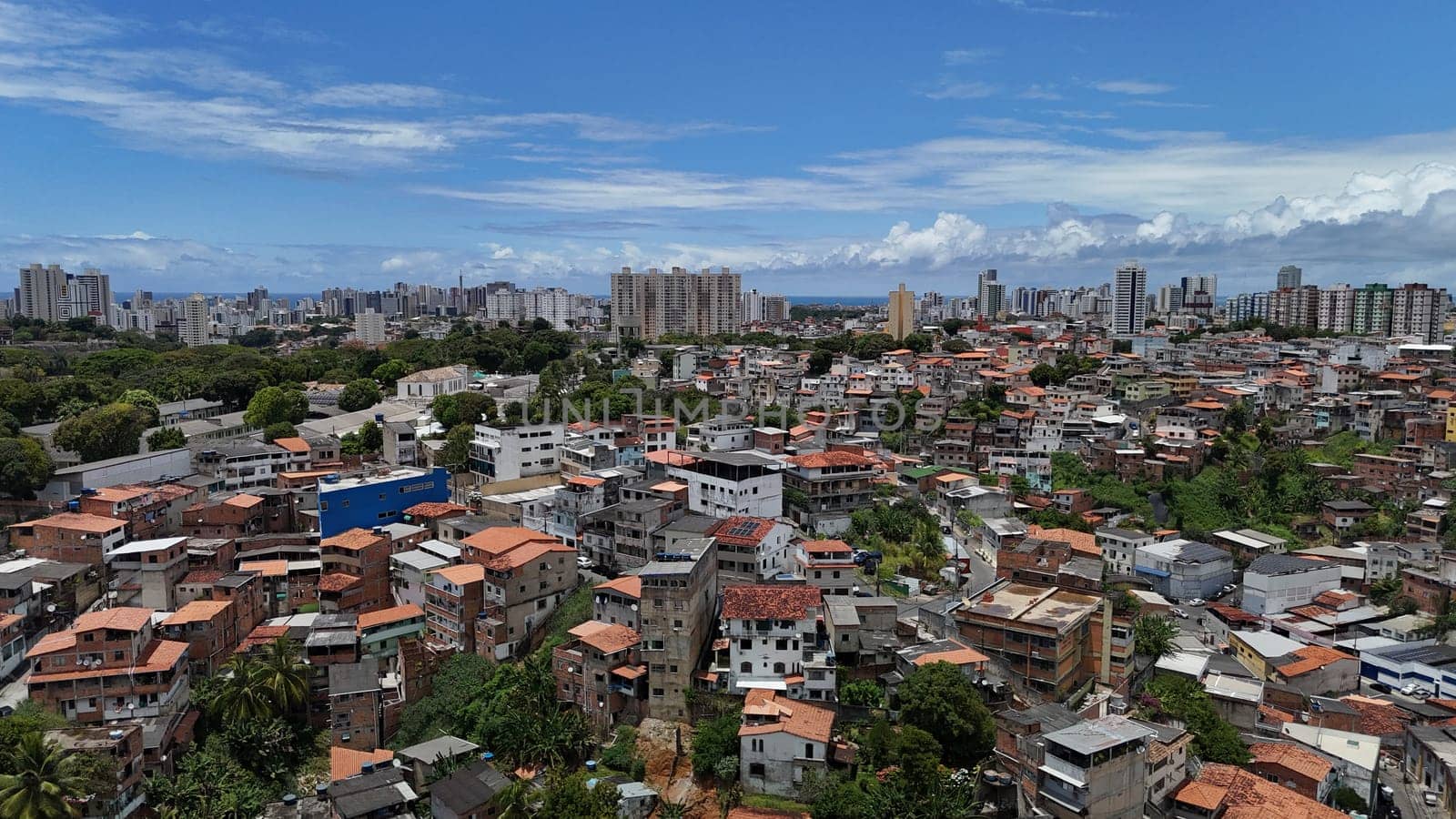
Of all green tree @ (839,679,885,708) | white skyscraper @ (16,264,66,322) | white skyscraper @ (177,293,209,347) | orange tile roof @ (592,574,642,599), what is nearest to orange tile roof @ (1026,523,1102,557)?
green tree @ (839,679,885,708)

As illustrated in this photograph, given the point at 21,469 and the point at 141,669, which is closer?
the point at 141,669

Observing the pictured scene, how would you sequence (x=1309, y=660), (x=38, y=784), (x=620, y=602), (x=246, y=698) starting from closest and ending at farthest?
(x=38, y=784) < (x=246, y=698) < (x=620, y=602) < (x=1309, y=660)

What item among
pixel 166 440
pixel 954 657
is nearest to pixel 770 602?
pixel 954 657

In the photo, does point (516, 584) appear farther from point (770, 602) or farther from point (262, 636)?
point (770, 602)

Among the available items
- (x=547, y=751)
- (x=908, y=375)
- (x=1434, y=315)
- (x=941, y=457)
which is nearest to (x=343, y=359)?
(x=908, y=375)

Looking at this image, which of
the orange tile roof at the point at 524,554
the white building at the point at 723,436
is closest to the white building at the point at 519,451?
the white building at the point at 723,436

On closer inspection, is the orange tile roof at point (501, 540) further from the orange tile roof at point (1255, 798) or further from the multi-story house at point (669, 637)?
the orange tile roof at point (1255, 798)
